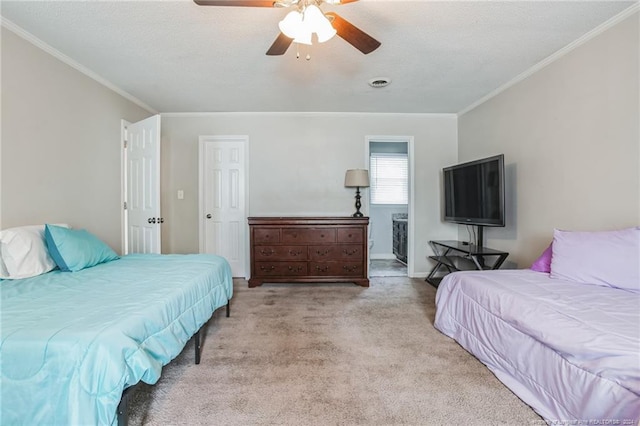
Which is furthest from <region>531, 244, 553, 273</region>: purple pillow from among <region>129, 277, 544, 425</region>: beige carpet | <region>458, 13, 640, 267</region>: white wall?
<region>129, 277, 544, 425</region>: beige carpet

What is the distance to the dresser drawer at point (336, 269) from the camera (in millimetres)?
3696

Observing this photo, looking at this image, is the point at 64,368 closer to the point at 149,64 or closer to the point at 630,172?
the point at 149,64

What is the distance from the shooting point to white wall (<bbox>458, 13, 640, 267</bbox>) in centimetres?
196

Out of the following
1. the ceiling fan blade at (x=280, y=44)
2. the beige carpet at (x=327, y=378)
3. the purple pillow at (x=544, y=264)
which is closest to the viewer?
the beige carpet at (x=327, y=378)

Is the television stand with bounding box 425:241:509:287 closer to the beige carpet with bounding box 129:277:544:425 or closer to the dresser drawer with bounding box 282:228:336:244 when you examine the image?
the beige carpet with bounding box 129:277:544:425

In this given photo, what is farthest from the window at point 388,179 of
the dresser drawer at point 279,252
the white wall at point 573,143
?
the dresser drawer at point 279,252

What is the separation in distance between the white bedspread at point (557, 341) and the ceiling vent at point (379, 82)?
6.87 ft

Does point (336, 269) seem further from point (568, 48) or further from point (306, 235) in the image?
point (568, 48)

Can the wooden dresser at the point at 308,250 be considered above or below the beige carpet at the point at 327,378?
above

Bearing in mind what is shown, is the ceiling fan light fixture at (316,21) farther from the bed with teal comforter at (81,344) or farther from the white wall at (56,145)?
the white wall at (56,145)

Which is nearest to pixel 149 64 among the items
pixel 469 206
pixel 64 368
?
pixel 64 368

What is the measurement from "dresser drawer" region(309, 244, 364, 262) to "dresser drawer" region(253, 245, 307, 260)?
0.46 feet

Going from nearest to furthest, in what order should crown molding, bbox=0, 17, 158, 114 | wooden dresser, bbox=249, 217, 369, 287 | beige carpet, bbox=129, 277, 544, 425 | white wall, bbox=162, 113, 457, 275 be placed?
1. beige carpet, bbox=129, 277, 544, 425
2. crown molding, bbox=0, 17, 158, 114
3. wooden dresser, bbox=249, 217, 369, 287
4. white wall, bbox=162, 113, 457, 275

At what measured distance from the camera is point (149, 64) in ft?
8.61
